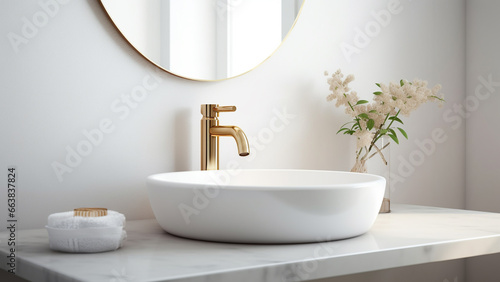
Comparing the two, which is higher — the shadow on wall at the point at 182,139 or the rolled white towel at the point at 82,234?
the shadow on wall at the point at 182,139

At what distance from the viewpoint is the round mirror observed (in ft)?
4.80

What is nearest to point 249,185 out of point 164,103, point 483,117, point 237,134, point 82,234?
point 237,134

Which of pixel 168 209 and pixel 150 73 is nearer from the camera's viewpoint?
pixel 168 209

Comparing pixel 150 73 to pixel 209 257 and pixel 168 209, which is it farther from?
pixel 209 257

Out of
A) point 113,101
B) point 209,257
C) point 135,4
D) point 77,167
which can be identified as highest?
point 135,4

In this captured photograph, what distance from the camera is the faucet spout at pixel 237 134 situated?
1.39m

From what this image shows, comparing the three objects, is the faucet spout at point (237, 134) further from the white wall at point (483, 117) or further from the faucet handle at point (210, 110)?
the white wall at point (483, 117)

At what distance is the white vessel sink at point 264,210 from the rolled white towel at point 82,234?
0.14m

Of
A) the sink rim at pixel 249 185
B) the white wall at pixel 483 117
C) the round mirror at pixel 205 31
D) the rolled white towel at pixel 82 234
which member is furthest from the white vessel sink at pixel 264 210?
the white wall at pixel 483 117

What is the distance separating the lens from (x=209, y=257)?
102 cm

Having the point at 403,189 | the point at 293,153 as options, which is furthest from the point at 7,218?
the point at 403,189

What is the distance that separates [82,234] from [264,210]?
1.07ft

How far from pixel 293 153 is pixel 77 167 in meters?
0.67

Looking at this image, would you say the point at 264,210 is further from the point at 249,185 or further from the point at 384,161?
the point at 384,161
